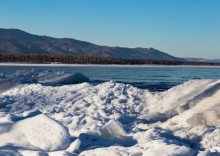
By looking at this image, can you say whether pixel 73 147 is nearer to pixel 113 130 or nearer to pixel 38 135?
pixel 38 135

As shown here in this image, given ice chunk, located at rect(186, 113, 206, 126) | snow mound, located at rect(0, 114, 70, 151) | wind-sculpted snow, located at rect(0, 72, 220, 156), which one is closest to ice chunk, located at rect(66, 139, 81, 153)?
wind-sculpted snow, located at rect(0, 72, 220, 156)

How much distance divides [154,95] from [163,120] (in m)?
2.59

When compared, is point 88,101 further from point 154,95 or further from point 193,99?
point 193,99

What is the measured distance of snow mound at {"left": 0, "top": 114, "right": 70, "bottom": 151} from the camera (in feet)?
19.2

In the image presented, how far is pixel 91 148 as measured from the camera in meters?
6.08

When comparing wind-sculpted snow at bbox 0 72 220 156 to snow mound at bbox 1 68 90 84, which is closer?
wind-sculpted snow at bbox 0 72 220 156

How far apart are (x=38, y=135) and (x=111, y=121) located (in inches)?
63.1

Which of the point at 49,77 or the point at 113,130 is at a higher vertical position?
the point at 113,130

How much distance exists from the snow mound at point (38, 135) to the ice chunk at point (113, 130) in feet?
3.79

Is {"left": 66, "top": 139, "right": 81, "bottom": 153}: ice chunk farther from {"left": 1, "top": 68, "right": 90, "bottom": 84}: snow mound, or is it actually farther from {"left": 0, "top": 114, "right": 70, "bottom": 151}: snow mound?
{"left": 1, "top": 68, "right": 90, "bottom": 84}: snow mound

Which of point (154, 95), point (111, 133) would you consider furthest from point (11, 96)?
point (111, 133)

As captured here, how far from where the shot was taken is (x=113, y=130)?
7.04m

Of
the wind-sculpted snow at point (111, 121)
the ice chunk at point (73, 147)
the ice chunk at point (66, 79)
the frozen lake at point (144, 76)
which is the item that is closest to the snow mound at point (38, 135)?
the wind-sculpted snow at point (111, 121)

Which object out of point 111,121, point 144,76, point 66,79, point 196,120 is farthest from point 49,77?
point 144,76
